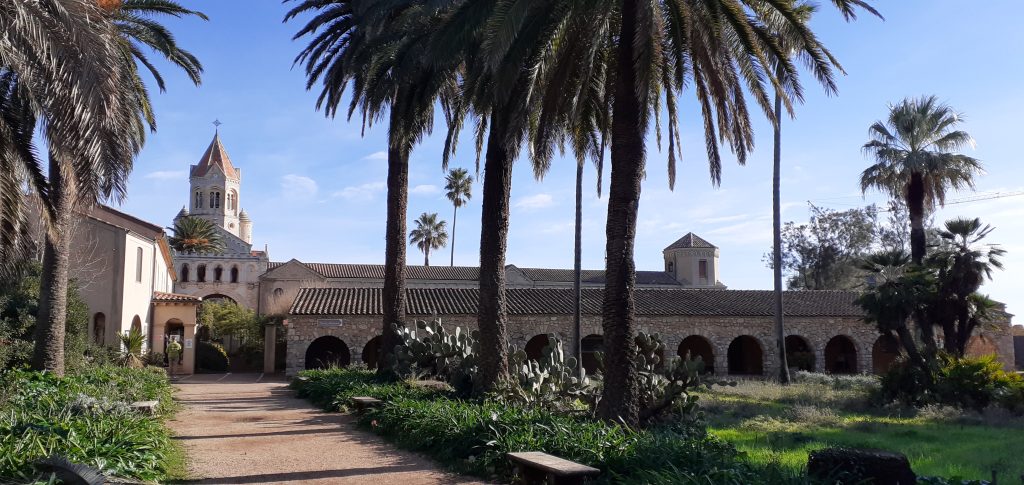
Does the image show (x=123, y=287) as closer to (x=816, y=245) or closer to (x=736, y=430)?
(x=736, y=430)

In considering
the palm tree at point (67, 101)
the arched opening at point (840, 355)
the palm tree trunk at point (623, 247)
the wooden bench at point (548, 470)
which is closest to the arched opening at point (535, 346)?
the arched opening at point (840, 355)

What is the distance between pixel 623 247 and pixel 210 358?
28381mm

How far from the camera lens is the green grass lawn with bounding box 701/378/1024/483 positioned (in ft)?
33.0

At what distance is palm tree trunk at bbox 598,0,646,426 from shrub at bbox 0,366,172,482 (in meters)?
5.51

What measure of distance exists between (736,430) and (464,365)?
530 cm

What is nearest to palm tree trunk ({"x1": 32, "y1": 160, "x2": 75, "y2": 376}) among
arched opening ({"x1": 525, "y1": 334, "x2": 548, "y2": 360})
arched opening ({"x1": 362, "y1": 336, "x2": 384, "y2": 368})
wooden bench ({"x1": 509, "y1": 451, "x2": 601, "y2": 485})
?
wooden bench ({"x1": 509, "y1": 451, "x2": 601, "y2": 485})

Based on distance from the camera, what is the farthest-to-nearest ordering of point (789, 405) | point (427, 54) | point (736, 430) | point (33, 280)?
point (33, 280)
point (789, 405)
point (736, 430)
point (427, 54)

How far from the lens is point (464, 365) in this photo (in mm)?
15688

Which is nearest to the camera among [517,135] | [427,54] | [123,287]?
[427,54]

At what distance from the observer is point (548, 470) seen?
7020 millimetres

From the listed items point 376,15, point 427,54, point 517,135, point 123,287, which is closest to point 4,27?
point 427,54

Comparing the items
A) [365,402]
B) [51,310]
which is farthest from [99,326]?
[365,402]

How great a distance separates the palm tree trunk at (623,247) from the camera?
10.4 m

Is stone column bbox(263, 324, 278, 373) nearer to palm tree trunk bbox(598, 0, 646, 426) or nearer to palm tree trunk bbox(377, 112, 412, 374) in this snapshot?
palm tree trunk bbox(377, 112, 412, 374)
